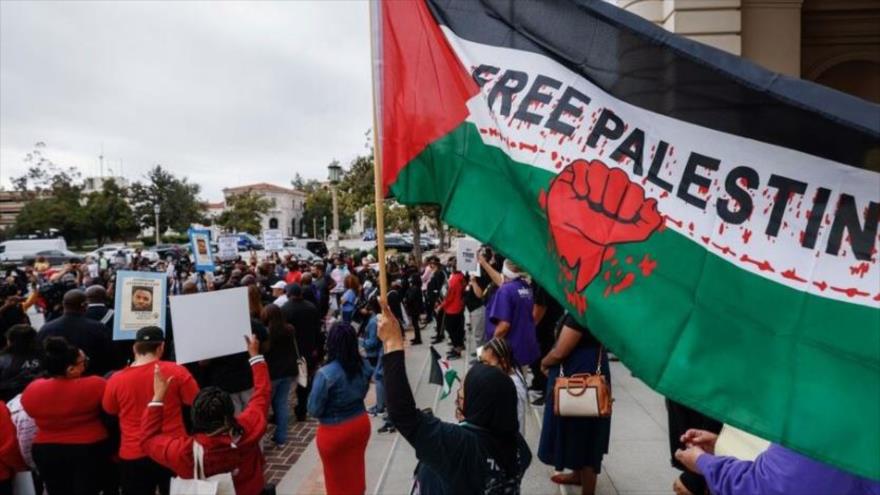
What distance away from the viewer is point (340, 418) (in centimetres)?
438

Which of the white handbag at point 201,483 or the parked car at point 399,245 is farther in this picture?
the parked car at point 399,245

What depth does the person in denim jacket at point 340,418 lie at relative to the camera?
171 inches

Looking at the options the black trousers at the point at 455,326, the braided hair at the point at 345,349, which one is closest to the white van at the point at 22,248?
the black trousers at the point at 455,326

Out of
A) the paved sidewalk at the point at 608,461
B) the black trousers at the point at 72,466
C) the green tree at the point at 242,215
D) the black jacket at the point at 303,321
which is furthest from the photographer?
the green tree at the point at 242,215

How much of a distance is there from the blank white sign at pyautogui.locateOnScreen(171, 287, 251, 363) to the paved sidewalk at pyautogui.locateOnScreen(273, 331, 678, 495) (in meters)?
1.92

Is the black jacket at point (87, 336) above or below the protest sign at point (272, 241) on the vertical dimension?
below

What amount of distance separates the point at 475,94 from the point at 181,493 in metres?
2.70

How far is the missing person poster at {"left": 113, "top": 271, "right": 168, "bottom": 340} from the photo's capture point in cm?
512

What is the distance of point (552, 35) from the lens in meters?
2.32

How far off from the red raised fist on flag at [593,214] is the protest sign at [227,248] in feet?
53.9

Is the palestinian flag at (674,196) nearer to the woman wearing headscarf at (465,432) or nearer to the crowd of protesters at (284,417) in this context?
the crowd of protesters at (284,417)

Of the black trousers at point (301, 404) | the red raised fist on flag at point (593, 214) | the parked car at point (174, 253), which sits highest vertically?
the red raised fist on flag at point (593, 214)

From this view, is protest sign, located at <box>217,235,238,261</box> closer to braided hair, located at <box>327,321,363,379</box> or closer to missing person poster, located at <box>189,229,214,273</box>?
missing person poster, located at <box>189,229,214,273</box>

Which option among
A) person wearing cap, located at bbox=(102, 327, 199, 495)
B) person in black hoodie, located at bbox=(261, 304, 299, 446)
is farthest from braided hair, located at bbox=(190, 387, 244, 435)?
person in black hoodie, located at bbox=(261, 304, 299, 446)
